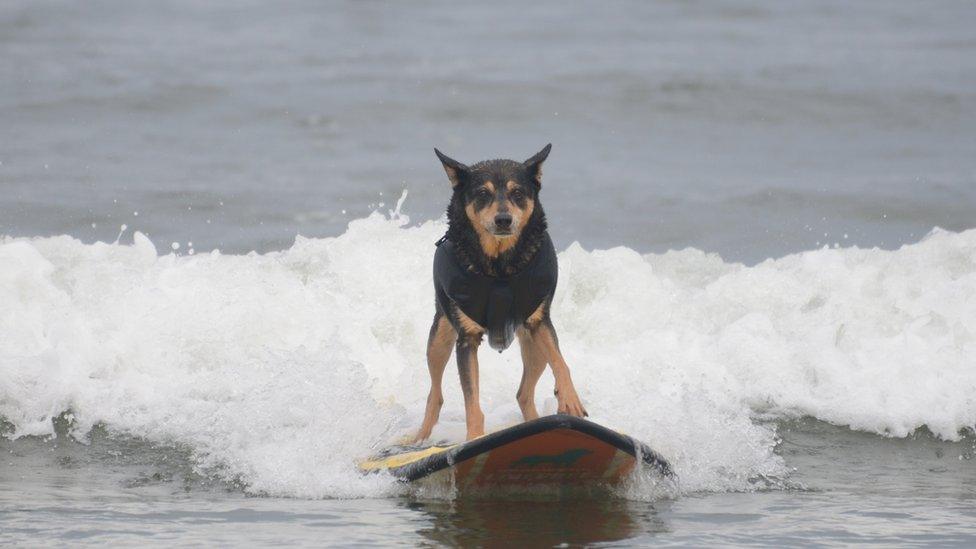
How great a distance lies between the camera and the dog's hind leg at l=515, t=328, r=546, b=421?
7.58 metres

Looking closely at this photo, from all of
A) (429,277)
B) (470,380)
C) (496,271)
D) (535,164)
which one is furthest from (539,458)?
(429,277)

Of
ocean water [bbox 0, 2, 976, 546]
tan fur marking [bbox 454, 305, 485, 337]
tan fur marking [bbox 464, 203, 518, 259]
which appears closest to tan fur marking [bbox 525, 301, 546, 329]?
tan fur marking [bbox 454, 305, 485, 337]

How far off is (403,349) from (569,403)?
3.92 m

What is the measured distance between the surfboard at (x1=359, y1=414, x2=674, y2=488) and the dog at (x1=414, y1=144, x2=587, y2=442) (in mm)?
258

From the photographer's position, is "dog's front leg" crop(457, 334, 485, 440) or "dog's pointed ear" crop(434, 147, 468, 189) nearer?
"dog's pointed ear" crop(434, 147, 468, 189)

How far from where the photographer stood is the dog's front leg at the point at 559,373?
7285mm

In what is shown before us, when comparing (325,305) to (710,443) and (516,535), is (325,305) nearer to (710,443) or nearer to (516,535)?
(710,443)

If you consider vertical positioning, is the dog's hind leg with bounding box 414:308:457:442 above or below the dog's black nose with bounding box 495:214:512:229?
below

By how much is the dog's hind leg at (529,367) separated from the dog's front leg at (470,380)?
27 cm

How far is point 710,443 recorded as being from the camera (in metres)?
7.95

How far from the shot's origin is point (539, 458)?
714 cm

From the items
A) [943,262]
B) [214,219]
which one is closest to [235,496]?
[943,262]

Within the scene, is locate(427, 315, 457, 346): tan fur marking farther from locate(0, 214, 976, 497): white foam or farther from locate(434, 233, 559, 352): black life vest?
locate(0, 214, 976, 497): white foam

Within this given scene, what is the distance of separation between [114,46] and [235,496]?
18857mm
